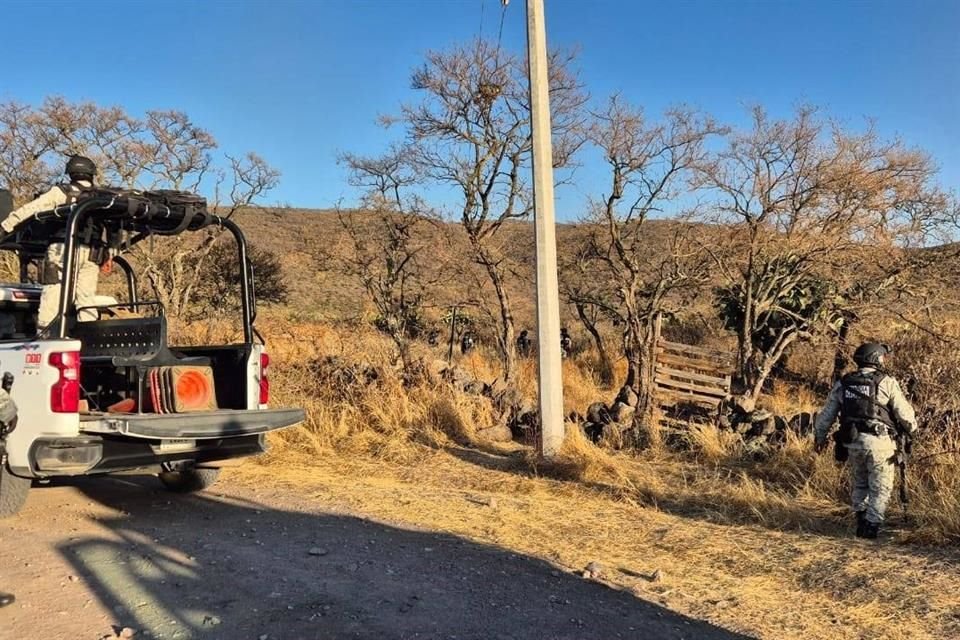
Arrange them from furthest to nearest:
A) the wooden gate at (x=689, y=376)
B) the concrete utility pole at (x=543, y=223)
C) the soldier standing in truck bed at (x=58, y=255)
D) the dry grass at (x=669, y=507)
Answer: the wooden gate at (x=689, y=376) < the concrete utility pole at (x=543, y=223) < the soldier standing in truck bed at (x=58, y=255) < the dry grass at (x=669, y=507)

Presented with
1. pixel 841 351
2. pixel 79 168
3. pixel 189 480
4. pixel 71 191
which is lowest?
pixel 189 480

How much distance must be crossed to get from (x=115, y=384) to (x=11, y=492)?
4.03ft

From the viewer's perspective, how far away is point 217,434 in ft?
19.5

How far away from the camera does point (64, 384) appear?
525cm

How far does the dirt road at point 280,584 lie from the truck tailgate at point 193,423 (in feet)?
2.35

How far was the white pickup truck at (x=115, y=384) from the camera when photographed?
17.2ft

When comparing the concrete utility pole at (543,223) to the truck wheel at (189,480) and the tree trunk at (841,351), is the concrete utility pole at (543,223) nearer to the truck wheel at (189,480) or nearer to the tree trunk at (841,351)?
the truck wheel at (189,480)

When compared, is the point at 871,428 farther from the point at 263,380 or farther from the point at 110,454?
the point at 110,454

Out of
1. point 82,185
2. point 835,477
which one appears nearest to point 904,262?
point 835,477

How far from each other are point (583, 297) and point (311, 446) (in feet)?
20.9

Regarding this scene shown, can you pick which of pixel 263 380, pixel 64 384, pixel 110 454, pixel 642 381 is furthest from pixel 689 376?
pixel 64 384

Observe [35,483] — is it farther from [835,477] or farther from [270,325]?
[270,325]

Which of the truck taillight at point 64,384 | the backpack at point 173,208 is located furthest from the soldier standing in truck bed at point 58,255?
the truck taillight at point 64,384

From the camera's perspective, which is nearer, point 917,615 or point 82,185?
point 917,615
